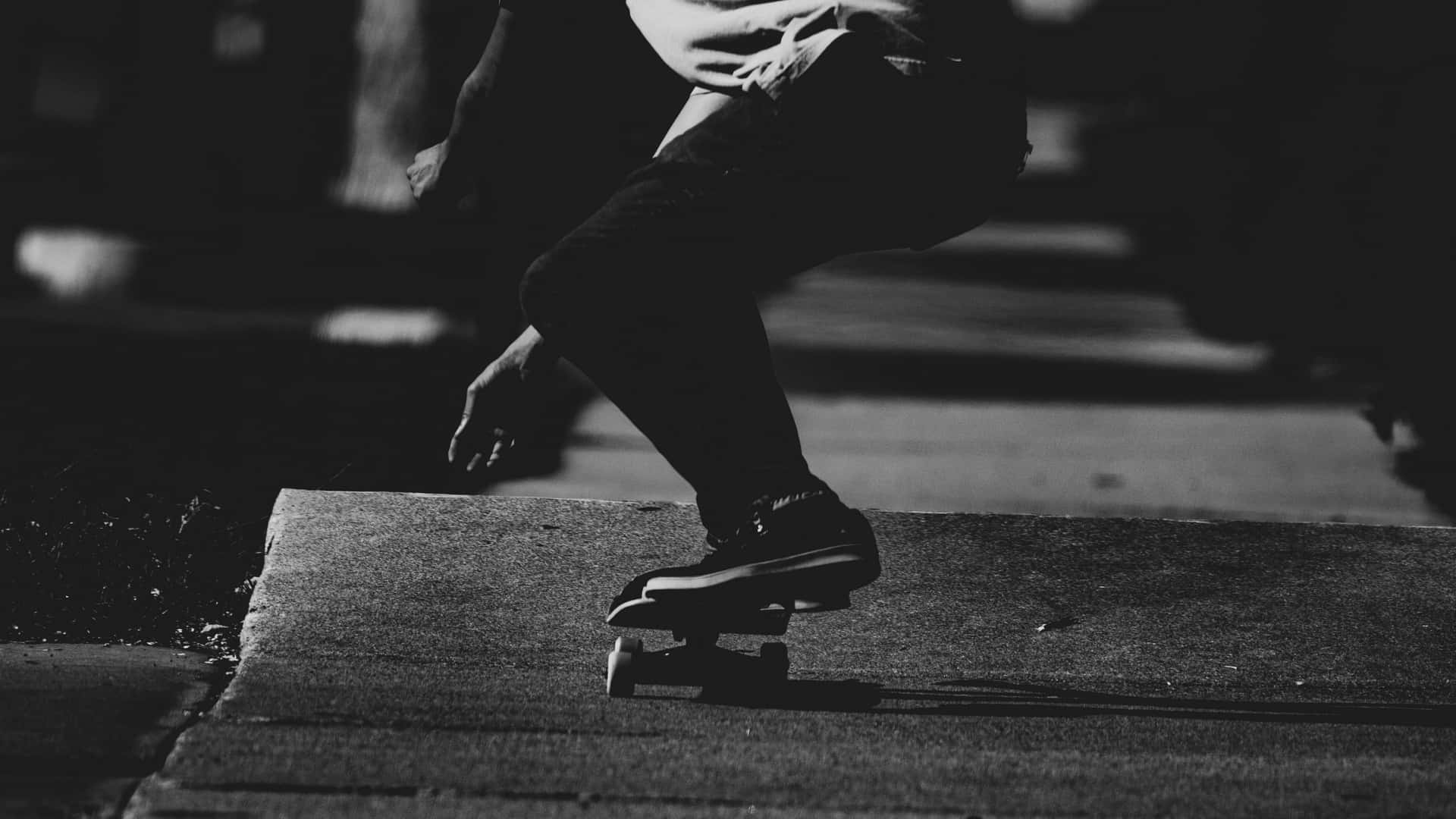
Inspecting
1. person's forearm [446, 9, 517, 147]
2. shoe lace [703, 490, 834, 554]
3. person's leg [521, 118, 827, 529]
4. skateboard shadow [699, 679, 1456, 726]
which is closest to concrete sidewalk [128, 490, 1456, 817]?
skateboard shadow [699, 679, 1456, 726]

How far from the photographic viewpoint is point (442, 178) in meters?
2.87

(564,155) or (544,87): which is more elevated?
(544,87)

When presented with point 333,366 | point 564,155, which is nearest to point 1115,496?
point 564,155

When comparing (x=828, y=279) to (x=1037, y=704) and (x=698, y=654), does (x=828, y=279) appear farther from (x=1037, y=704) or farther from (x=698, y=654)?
(x=698, y=654)

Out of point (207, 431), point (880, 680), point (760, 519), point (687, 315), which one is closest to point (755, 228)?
point (687, 315)

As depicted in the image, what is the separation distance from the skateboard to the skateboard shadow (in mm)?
33

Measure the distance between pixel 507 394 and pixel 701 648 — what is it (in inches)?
20.2

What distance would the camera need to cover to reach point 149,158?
15.5 ft

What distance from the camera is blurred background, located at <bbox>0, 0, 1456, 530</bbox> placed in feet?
14.6

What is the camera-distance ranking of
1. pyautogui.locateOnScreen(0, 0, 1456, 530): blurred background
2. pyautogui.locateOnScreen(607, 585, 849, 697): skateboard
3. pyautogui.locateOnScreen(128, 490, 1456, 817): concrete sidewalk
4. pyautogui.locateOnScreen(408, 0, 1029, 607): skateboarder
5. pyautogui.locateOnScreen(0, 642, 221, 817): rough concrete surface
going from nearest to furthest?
pyautogui.locateOnScreen(0, 642, 221, 817): rough concrete surface < pyautogui.locateOnScreen(128, 490, 1456, 817): concrete sidewalk < pyautogui.locateOnScreen(408, 0, 1029, 607): skateboarder < pyautogui.locateOnScreen(607, 585, 849, 697): skateboard < pyautogui.locateOnScreen(0, 0, 1456, 530): blurred background

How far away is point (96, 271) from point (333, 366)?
0.69 meters

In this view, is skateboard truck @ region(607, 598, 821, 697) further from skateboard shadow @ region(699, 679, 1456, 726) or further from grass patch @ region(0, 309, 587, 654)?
grass patch @ region(0, 309, 587, 654)

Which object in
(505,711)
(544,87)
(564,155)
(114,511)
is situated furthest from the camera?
(564,155)

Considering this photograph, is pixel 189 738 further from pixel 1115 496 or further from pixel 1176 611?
pixel 1115 496
